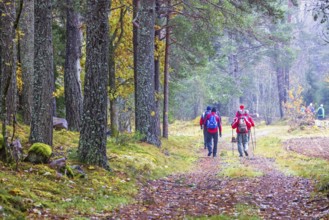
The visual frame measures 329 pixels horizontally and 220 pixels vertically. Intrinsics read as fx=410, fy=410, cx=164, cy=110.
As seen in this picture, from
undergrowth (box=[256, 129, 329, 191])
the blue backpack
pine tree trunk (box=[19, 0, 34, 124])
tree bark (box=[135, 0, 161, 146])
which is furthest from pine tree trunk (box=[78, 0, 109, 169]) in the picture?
the blue backpack

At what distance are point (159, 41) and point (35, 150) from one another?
11.6 m

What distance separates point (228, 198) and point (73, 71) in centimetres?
853

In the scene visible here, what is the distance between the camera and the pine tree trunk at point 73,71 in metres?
14.3

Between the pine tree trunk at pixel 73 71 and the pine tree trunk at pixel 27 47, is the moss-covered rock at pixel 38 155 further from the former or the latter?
the pine tree trunk at pixel 73 71

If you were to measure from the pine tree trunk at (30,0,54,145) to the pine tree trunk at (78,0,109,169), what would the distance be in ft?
2.54

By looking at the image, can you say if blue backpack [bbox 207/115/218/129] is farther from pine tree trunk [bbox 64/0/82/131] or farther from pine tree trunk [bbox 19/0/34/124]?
pine tree trunk [bbox 19/0/34/124]

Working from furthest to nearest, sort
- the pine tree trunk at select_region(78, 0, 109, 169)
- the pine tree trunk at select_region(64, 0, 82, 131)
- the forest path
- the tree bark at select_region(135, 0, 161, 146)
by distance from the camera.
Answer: the pine tree trunk at select_region(64, 0, 82, 131) → the tree bark at select_region(135, 0, 161, 146) → the pine tree trunk at select_region(78, 0, 109, 169) → the forest path

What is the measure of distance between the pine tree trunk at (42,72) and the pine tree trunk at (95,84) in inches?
30.5

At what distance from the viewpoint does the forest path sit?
21.2 ft

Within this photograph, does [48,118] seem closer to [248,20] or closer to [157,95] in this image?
[157,95]

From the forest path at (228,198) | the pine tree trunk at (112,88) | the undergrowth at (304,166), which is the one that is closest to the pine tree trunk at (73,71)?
the pine tree trunk at (112,88)

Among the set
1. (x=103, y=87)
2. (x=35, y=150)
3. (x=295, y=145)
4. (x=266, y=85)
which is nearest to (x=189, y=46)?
(x=295, y=145)

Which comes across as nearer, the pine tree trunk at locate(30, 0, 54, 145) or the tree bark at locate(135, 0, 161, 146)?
the pine tree trunk at locate(30, 0, 54, 145)

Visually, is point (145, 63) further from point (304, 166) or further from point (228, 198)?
point (228, 198)
